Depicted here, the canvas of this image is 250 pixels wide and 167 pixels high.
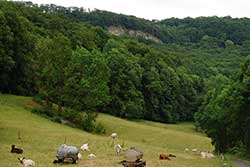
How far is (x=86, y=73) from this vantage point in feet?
203

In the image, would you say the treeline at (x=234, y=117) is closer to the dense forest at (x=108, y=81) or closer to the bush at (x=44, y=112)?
the dense forest at (x=108, y=81)

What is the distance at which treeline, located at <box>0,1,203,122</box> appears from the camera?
60.6m

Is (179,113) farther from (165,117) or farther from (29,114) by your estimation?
(29,114)

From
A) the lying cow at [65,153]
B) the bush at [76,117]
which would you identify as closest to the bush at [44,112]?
the bush at [76,117]

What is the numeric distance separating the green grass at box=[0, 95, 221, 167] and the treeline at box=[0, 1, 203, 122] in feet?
17.0

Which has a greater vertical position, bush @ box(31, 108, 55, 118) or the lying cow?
the lying cow

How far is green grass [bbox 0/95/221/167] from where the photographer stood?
30.3 m

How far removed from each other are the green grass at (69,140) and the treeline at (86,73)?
5188 mm

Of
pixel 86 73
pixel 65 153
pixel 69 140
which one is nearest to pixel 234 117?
pixel 69 140

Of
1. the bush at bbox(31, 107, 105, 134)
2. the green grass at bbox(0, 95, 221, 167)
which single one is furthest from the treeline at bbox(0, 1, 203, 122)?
the green grass at bbox(0, 95, 221, 167)

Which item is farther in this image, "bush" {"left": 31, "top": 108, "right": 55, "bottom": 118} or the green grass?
"bush" {"left": 31, "top": 108, "right": 55, "bottom": 118}

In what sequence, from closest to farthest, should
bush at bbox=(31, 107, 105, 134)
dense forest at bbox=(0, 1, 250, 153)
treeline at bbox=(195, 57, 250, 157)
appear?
1. treeline at bbox=(195, 57, 250, 157)
2. dense forest at bbox=(0, 1, 250, 153)
3. bush at bbox=(31, 107, 105, 134)

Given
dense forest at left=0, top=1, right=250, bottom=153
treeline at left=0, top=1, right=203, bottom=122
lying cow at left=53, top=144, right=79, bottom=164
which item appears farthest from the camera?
treeline at left=0, top=1, right=203, bottom=122

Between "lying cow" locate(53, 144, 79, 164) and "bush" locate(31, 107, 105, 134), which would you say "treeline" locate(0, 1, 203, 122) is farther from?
"lying cow" locate(53, 144, 79, 164)
